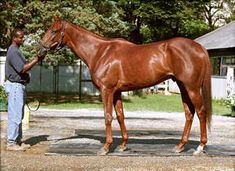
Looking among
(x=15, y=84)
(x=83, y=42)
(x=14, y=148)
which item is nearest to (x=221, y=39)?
(x=83, y=42)

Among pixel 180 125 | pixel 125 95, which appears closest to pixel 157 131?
pixel 180 125

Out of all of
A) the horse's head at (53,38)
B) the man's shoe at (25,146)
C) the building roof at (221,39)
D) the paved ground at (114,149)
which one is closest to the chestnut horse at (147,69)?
the horse's head at (53,38)

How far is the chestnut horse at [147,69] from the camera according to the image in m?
8.52

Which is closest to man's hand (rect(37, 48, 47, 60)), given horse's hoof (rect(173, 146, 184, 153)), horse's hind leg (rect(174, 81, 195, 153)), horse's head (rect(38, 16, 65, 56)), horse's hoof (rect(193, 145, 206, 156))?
horse's head (rect(38, 16, 65, 56))

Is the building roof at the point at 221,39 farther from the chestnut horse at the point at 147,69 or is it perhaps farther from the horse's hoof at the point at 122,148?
the horse's hoof at the point at 122,148

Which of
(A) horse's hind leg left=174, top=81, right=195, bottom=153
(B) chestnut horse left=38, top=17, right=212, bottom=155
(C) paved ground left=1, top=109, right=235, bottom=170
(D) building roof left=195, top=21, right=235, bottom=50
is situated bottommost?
(C) paved ground left=1, top=109, right=235, bottom=170

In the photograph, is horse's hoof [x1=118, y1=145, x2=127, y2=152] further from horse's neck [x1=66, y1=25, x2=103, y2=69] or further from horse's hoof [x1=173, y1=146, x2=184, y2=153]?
horse's neck [x1=66, y1=25, x2=103, y2=69]

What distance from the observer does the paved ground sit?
738 cm

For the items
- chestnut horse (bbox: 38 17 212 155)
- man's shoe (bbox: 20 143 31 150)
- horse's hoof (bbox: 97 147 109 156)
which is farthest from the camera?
man's shoe (bbox: 20 143 31 150)

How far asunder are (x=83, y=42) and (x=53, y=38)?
22.9 inches

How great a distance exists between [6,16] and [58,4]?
223cm

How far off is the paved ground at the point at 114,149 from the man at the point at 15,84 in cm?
37

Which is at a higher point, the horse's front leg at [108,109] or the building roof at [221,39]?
the building roof at [221,39]

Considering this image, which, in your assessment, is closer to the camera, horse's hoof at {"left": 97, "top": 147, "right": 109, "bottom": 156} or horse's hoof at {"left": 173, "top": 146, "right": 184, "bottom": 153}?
horse's hoof at {"left": 97, "top": 147, "right": 109, "bottom": 156}
